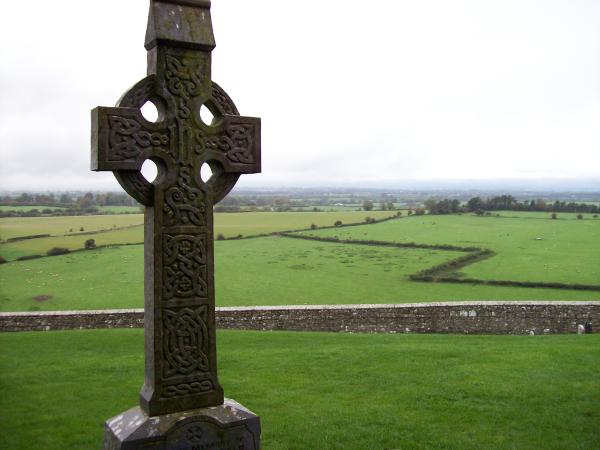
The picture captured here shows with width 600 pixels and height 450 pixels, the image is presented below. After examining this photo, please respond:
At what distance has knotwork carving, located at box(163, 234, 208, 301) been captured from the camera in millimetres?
4281

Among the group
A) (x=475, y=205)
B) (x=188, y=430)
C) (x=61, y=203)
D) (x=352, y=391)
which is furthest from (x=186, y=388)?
(x=475, y=205)

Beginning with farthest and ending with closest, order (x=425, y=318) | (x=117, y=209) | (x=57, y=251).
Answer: (x=117, y=209) < (x=57, y=251) < (x=425, y=318)

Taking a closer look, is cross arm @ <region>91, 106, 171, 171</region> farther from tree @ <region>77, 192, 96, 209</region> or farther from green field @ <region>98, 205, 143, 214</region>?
green field @ <region>98, 205, 143, 214</region>

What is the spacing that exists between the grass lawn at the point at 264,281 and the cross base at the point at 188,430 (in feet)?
49.3

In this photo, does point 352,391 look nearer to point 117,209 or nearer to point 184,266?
point 184,266

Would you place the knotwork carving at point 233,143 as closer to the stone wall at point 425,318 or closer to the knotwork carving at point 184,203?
the knotwork carving at point 184,203

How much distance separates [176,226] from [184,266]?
0.30 m

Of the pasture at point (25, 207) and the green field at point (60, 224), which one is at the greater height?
the pasture at point (25, 207)

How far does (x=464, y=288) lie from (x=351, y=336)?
10320mm

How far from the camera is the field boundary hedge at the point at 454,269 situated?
22.7m

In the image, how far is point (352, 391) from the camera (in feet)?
28.0

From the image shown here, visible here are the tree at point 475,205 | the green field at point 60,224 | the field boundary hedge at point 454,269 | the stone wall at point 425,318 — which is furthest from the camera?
the tree at point 475,205

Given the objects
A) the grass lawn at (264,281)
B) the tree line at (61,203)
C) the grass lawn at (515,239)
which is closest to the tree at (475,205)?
the grass lawn at (515,239)

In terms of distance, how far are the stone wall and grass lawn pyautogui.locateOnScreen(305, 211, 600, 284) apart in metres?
8.14
